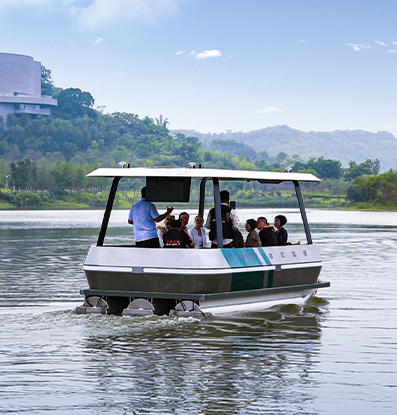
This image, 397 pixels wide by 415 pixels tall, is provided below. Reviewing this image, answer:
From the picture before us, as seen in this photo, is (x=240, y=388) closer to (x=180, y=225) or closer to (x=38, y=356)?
(x=38, y=356)

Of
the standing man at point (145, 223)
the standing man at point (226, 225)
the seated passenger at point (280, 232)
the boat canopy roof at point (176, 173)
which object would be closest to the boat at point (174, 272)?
the boat canopy roof at point (176, 173)

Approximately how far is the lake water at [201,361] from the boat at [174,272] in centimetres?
30

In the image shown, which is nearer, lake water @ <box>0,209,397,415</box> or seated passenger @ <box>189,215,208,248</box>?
lake water @ <box>0,209,397,415</box>

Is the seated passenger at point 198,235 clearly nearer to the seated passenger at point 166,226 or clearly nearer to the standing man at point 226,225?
the seated passenger at point 166,226

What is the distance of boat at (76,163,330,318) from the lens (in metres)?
12.3

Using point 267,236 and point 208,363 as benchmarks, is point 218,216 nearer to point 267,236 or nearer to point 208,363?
point 267,236

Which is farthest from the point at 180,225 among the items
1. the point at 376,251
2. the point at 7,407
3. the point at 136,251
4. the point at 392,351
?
the point at 376,251

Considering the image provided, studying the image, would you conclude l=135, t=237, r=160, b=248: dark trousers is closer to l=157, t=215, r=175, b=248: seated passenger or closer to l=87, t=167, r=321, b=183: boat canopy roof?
l=157, t=215, r=175, b=248: seated passenger

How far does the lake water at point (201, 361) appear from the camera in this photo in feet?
27.4

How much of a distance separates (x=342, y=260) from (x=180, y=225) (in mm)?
16221

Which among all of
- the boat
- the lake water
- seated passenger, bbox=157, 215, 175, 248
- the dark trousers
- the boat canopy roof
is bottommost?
the lake water

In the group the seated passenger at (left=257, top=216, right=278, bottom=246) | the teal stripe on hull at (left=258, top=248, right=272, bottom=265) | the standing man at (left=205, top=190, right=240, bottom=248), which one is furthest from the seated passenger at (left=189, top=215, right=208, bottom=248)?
the teal stripe on hull at (left=258, top=248, right=272, bottom=265)

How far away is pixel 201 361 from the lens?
10.3m

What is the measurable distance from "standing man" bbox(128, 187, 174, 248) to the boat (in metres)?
0.22
